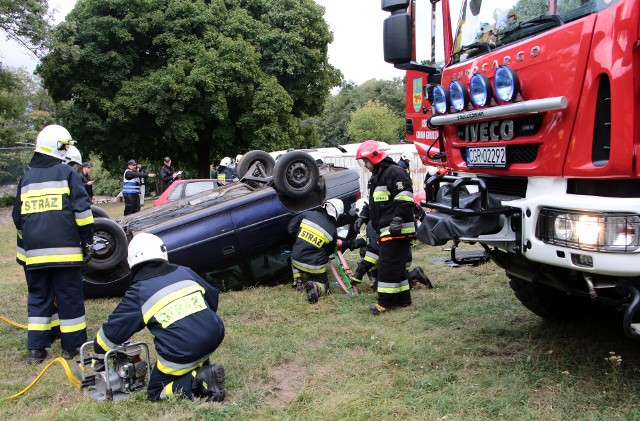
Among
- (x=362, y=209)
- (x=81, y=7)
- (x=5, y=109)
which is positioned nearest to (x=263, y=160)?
(x=362, y=209)

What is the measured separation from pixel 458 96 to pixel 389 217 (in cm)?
189

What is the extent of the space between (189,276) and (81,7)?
61.1 ft

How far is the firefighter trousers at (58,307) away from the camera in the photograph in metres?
4.35

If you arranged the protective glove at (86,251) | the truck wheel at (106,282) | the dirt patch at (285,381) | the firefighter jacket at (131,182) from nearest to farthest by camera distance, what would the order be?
1. the dirt patch at (285,381)
2. the protective glove at (86,251)
3. the truck wheel at (106,282)
4. the firefighter jacket at (131,182)

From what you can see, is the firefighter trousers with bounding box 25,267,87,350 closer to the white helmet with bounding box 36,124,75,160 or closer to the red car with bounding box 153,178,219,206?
the white helmet with bounding box 36,124,75,160

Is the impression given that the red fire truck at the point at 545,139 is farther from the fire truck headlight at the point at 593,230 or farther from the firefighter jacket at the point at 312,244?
the firefighter jacket at the point at 312,244

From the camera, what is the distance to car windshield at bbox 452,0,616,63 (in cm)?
284

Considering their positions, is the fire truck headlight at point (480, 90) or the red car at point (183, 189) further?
the red car at point (183, 189)

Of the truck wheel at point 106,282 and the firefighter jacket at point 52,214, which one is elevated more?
the firefighter jacket at point 52,214

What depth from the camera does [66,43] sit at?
677 inches

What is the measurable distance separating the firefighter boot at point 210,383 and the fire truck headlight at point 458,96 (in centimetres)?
217

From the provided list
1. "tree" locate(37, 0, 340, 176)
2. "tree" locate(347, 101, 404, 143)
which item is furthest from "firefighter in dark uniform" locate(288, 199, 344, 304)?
"tree" locate(347, 101, 404, 143)

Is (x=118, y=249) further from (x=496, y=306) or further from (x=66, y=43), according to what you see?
(x=66, y=43)

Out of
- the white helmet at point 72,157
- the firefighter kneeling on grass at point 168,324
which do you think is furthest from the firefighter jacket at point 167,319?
the white helmet at point 72,157
